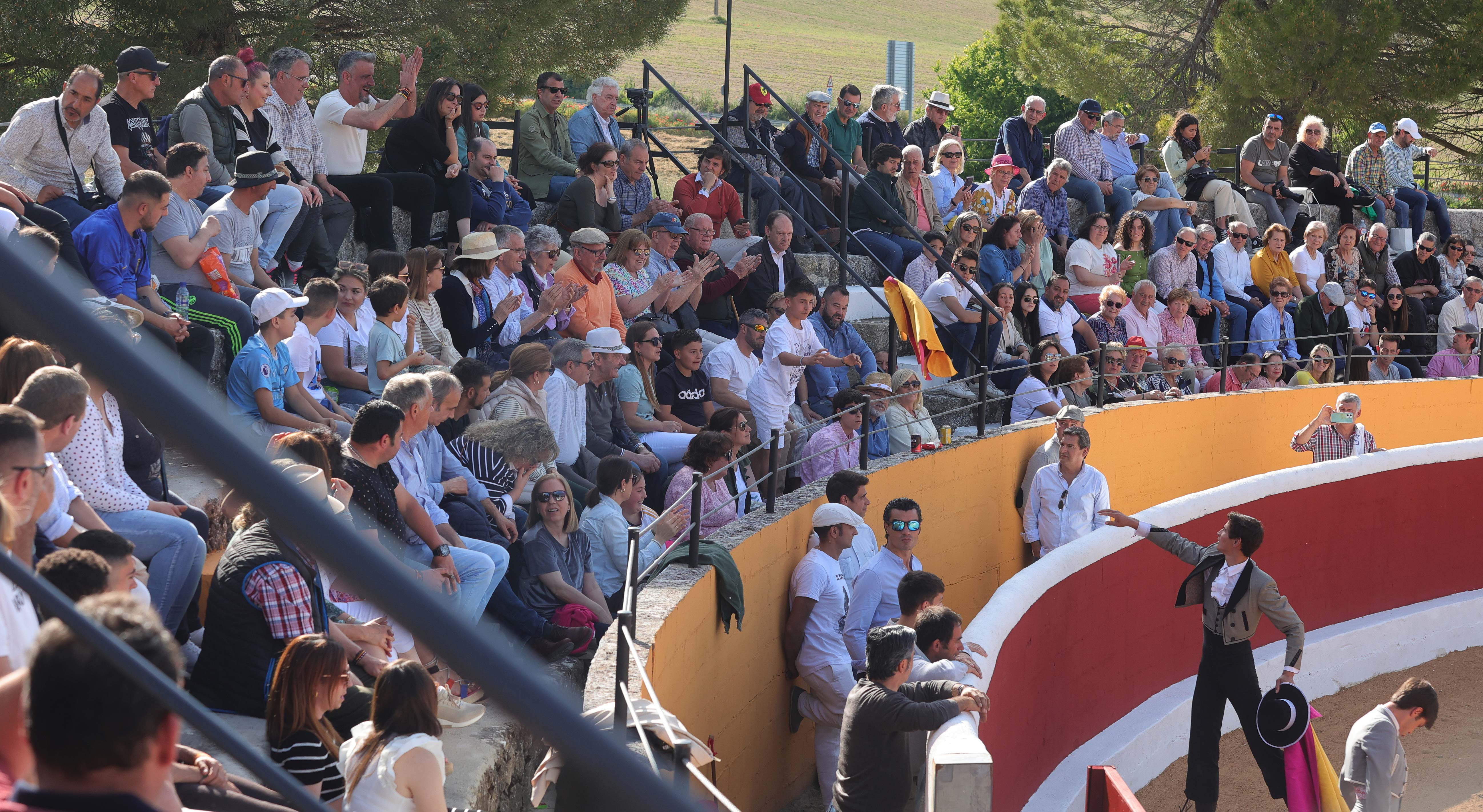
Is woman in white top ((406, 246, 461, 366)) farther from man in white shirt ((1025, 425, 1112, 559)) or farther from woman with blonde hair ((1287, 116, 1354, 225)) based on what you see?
woman with blonde hair ((1287, 116, 1354, 225))

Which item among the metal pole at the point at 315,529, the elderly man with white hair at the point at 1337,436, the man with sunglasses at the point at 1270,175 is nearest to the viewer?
the metal pole at the point at 315,529

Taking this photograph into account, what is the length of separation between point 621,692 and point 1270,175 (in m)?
14.4

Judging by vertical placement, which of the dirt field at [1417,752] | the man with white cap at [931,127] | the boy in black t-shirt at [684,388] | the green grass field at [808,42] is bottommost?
the green grass field at [808,42]

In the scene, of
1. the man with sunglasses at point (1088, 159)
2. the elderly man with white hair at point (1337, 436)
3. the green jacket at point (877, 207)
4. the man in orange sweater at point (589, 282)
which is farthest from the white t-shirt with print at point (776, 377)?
the elderly man with white hair at point (1337, 436)

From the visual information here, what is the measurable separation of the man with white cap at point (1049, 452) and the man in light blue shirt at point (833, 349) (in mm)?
1349

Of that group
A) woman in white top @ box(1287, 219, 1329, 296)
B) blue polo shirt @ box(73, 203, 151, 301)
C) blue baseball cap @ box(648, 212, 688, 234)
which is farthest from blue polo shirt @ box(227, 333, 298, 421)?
woman in white top @ box(1287, 219, 1329, 296)

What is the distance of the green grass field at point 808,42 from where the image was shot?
68625 mm

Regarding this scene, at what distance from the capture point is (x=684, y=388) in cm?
853

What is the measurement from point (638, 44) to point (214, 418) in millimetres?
16042

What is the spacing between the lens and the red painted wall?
328 inches

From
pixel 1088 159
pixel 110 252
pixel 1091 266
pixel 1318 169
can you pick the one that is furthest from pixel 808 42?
pixel 110 252

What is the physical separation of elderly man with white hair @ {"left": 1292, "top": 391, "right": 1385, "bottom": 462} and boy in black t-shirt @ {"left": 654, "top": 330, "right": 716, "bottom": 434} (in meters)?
6.58

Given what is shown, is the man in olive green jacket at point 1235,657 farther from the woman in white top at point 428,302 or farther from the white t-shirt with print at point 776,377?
the woman in white top at point 428,302

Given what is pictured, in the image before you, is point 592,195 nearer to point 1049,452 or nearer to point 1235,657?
point 1049,452
